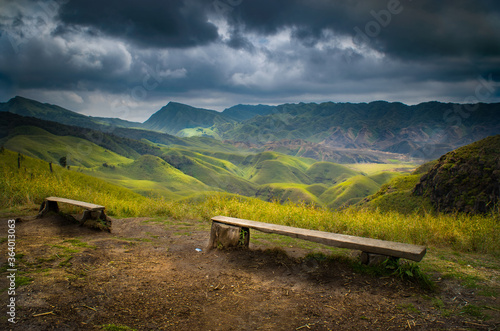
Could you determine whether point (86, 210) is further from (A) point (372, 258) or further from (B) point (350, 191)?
(B) point (350, 191)

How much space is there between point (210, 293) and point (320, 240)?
206 centimetres

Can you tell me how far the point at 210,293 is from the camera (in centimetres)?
421

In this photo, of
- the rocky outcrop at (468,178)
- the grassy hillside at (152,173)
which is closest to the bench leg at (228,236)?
the rocky outcrop at (468,178)

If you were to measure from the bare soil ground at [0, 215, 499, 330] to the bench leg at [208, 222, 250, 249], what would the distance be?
0.16m

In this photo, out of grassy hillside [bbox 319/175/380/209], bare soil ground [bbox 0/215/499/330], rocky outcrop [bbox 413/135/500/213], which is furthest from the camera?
grassy hillside [bbox 319/175/380/209]

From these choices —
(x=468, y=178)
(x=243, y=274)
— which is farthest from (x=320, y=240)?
(x=468, y=178)

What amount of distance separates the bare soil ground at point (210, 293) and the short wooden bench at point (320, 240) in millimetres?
267

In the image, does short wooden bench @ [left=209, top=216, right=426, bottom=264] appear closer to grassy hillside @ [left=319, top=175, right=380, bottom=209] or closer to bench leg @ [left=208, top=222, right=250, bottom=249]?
bench leg @ [left=208, top=222, right=250, bottom=249]

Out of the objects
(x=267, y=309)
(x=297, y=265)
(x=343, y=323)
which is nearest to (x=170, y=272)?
(x=267, y=309)

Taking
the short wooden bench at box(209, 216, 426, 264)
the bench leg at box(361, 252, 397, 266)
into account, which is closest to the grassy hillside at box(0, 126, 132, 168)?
the short wooden bench at box(209, 216, 426, 264)

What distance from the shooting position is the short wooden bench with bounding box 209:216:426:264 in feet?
14.4

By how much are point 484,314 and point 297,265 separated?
8.63 ft

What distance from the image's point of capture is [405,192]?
1852 inches

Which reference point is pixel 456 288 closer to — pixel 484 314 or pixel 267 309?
pixel 484 314
